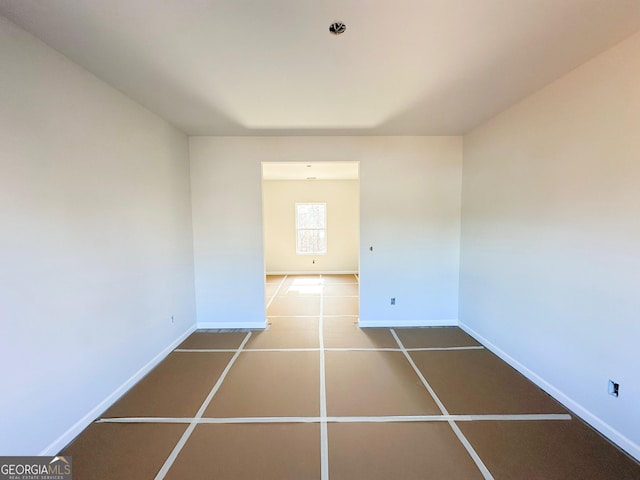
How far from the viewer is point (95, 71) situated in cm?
193

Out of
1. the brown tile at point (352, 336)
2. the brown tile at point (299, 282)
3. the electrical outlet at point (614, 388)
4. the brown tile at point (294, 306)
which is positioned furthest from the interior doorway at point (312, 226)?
the electrical outlet at point (614, 388)

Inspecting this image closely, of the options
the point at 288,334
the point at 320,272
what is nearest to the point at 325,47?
the point at 288,334

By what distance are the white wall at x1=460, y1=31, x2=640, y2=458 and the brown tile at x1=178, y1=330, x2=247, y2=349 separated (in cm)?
305

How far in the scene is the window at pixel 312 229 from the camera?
7.62 meters

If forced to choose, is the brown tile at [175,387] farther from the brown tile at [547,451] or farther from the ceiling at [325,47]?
the ceiling at [325,47]

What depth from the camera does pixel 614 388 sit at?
1754 millimetres

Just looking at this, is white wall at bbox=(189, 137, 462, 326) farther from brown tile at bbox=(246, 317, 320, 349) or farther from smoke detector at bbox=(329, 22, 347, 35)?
smoke detector at bbox=(329, 22, 347, 35)

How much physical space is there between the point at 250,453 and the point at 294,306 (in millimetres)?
2918

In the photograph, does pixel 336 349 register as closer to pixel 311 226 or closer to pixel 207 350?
pixel 207 350

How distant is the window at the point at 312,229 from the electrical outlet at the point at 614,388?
619cm

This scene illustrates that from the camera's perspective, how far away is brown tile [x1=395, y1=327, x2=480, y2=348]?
124 inches

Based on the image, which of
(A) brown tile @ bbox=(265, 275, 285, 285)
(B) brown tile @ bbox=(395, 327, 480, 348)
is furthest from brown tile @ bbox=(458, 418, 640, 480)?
(A) brown tile @ bbox=(265, 275, 285, 285)

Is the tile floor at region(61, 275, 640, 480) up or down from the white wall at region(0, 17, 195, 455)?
down

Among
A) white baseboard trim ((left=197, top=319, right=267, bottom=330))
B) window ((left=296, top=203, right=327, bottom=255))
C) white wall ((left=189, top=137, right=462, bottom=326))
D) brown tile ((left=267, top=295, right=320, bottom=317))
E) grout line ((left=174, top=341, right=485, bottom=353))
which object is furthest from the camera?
window ((left=296, top=203, right=327, bottom=255))
